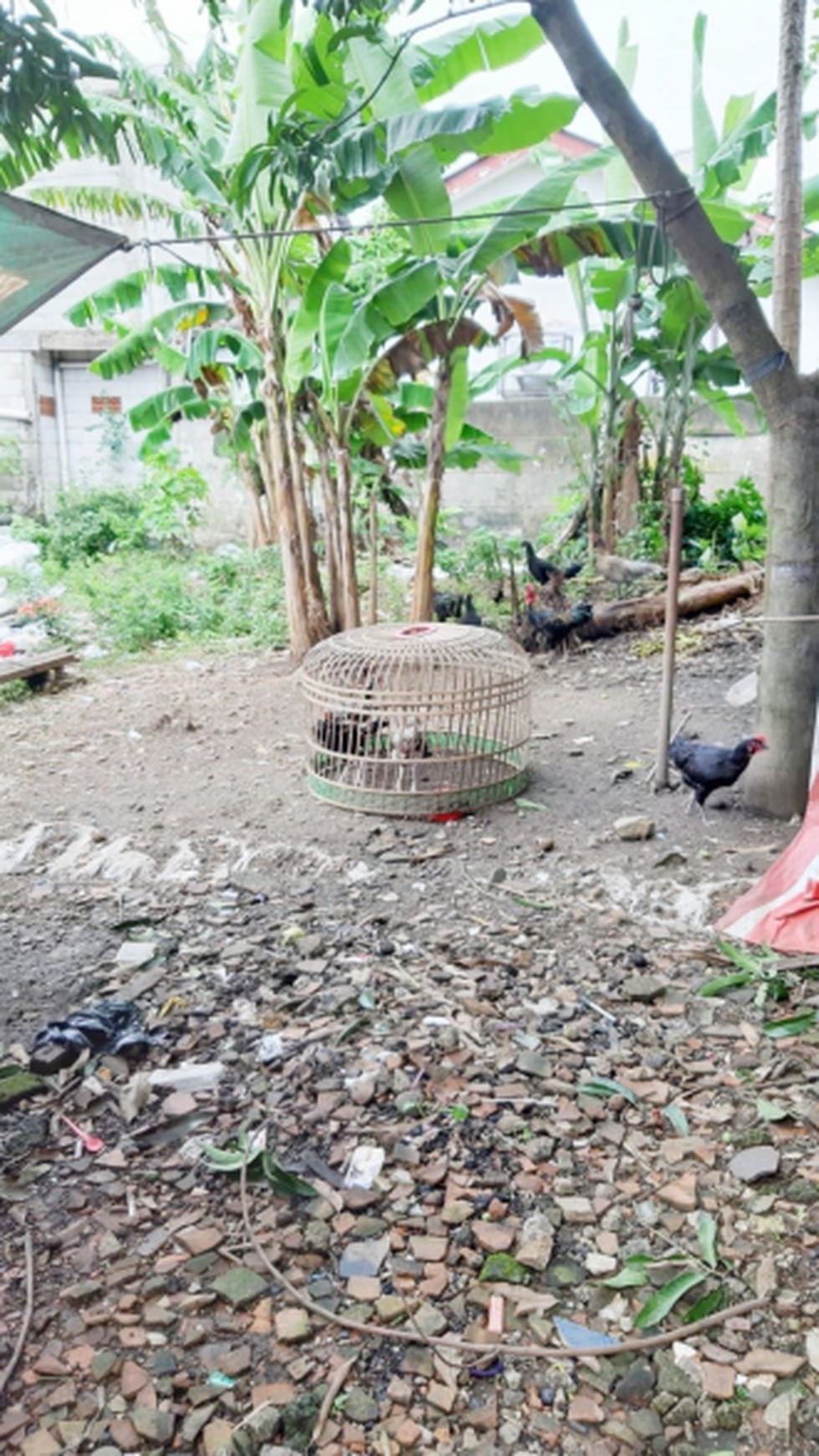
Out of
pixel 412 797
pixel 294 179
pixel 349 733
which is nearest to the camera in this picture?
pixel 412 797

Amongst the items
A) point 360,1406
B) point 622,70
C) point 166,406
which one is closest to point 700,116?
point 622,70

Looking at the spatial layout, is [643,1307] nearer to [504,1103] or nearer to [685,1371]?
[685,1371]

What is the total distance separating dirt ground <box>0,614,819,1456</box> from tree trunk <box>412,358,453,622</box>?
2.63 metres

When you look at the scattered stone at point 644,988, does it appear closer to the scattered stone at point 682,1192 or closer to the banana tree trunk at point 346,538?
the scattered stone at point 682,1192

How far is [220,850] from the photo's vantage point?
470 cm

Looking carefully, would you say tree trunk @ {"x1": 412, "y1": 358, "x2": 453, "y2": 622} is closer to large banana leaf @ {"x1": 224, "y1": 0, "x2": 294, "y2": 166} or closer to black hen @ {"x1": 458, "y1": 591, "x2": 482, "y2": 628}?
black hen @ {"x1": 458, "y1": 591, "x2": 482, "y2": 628}

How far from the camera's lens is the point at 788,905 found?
3.54m

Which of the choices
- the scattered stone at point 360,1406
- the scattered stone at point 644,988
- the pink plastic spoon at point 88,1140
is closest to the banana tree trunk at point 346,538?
the scattered stone at point 644,988

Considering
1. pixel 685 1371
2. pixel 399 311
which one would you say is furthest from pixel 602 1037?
pixel 399 311

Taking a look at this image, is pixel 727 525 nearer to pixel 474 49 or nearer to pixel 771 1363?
pixel 474 49

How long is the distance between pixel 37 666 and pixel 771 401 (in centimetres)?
569

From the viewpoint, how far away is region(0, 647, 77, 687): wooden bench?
752cm

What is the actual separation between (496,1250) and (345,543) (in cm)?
621

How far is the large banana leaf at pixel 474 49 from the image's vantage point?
5.86 metres
